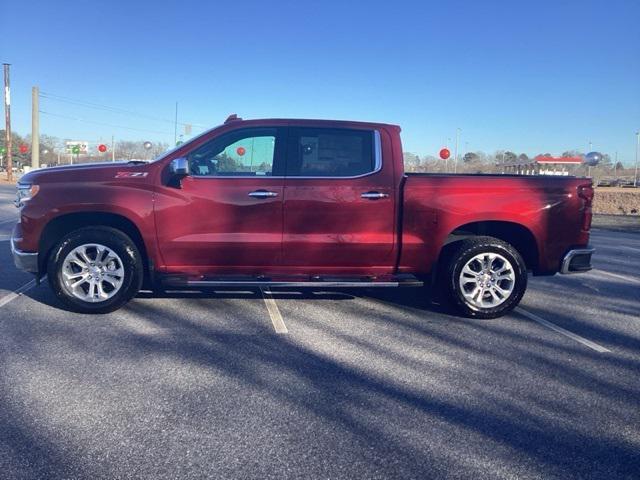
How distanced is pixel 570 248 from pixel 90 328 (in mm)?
4894

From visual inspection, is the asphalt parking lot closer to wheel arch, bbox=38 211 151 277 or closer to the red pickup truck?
the red pickup truck

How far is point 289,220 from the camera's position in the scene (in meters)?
5.58

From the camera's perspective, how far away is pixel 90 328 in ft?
16.7

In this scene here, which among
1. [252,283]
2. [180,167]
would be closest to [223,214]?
[180,167]

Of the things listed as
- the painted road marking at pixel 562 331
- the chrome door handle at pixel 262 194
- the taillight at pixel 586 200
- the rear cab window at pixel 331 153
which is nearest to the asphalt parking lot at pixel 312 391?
the painted road marking at pixel 562 331

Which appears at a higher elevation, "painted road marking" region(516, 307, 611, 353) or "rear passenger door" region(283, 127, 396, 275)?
"rear passenger door" region(283, 127, 396, 275)

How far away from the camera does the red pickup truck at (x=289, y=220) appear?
547 cm

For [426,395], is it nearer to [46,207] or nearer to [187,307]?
[187,307]

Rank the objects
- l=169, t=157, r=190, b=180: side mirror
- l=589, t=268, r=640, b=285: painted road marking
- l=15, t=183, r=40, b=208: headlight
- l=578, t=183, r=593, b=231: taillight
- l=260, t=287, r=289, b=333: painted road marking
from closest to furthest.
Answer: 1. l=260, t=287, r=289, b=333: painted road marking
2. l=169, t=157, r=190, b=180: side mirror
3. l=15, t=183, r=40, b=208: headlight
4. l=578, t=183, r=593, b=231: taillight
5. l=589, t=268, r=640, b=285: painted road marking

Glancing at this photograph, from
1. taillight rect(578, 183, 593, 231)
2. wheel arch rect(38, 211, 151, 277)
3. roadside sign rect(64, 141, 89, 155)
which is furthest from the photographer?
roadside sign rect(64, 141, 89, 155)

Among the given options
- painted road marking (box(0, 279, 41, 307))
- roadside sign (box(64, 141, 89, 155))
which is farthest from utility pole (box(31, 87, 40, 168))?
painted road marking (box(0, 279, 41, 307))

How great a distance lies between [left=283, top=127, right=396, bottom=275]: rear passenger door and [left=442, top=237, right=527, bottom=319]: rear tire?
688 millimetres

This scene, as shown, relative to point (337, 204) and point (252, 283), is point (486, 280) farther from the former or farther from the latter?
point (252, 283)

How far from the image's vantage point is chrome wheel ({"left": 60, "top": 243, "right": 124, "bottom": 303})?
5.47 meters
